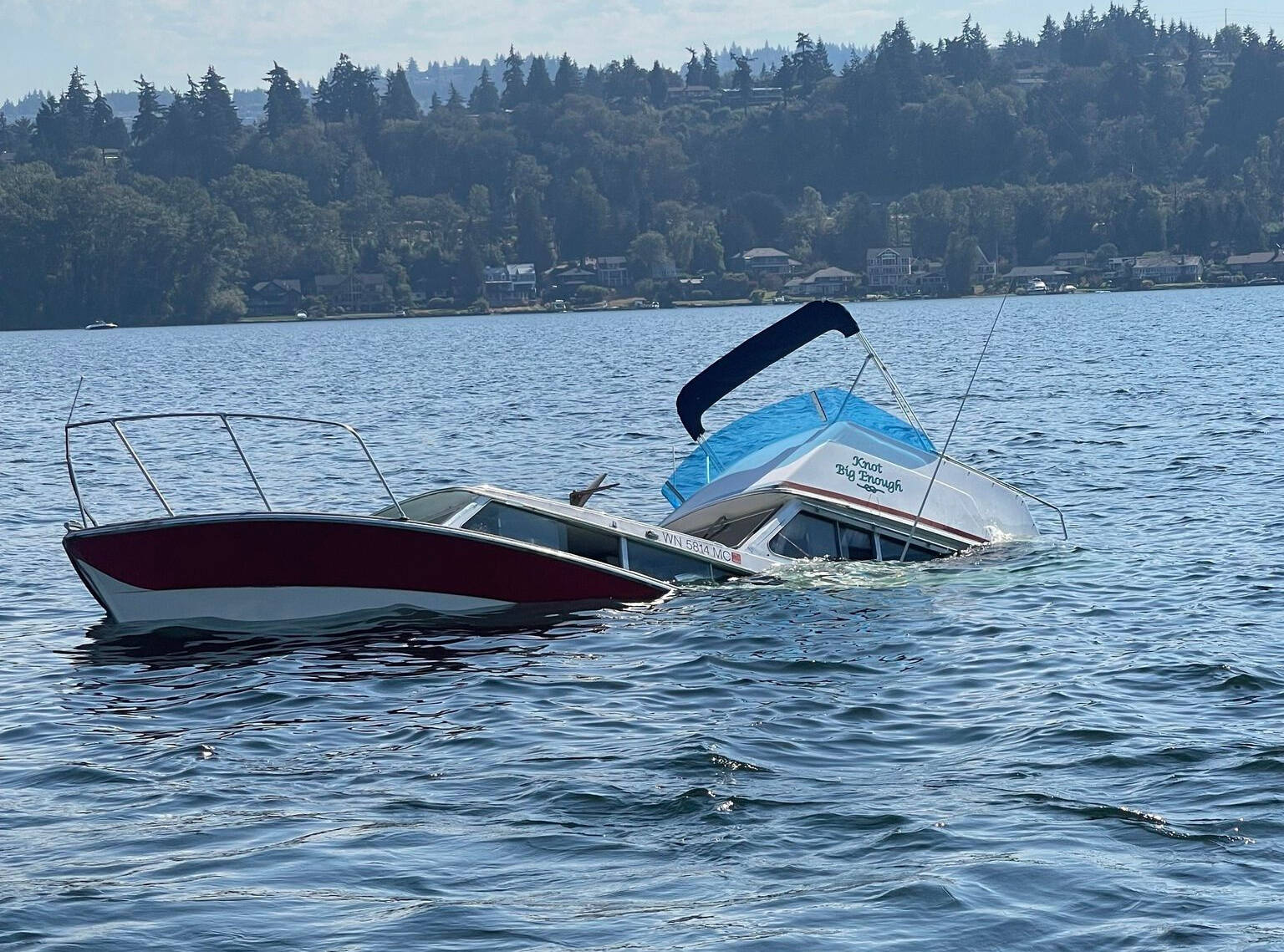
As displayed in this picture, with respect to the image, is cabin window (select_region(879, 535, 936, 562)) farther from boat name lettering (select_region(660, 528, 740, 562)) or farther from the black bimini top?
the black bimini top

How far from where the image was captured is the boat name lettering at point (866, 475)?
1802cm

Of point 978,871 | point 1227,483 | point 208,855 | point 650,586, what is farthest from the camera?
point 1227,483

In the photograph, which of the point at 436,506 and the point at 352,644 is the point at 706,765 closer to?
the point at 352,644

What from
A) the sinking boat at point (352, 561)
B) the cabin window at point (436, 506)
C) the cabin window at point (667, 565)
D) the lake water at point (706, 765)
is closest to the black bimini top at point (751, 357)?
the cabin window at point (667, 565)

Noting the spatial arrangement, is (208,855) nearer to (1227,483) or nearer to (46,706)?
(46,706)

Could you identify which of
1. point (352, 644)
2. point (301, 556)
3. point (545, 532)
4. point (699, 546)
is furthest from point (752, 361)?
point (352, 644)

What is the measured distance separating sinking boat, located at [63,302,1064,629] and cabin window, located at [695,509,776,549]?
0.07 ft

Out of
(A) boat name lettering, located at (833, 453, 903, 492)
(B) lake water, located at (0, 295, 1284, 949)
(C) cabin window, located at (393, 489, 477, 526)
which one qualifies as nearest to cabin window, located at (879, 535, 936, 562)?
(B) lake water, located at (0, 295, 1284, 949)

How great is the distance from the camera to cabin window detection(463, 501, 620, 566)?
15719mm

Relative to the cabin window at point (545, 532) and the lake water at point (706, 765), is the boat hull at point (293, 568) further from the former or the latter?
the lake water at point (706, 765)

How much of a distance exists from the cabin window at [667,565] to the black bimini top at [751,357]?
223cm

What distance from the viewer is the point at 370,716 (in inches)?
490

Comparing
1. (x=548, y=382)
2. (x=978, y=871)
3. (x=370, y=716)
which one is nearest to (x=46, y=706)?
(x=370, y=716)

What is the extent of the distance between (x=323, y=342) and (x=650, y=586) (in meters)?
118
